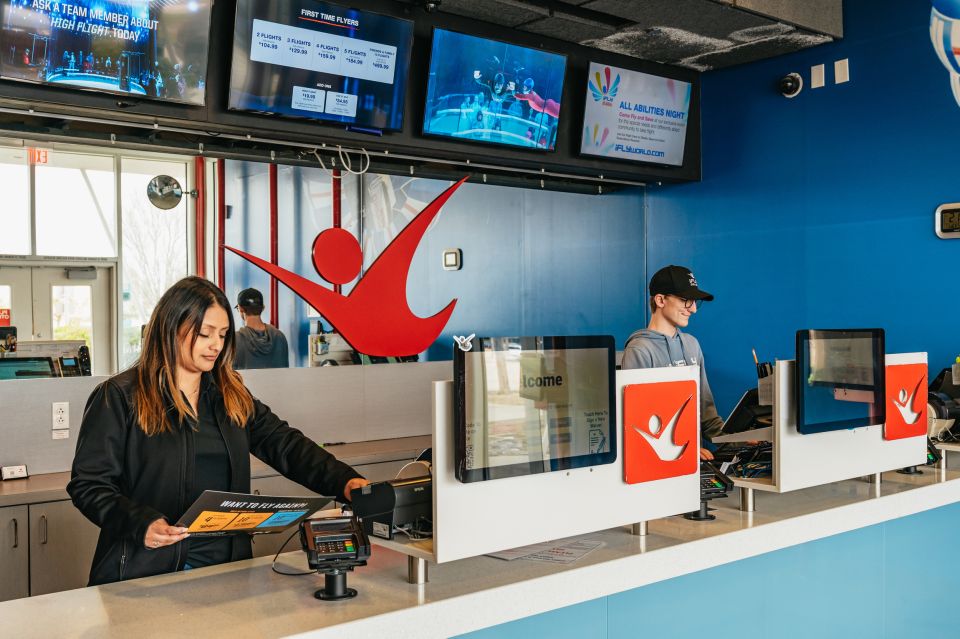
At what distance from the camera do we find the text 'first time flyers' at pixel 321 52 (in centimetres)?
384

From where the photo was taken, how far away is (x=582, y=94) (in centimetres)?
513

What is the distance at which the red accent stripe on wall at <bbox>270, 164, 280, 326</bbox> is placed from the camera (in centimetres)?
471

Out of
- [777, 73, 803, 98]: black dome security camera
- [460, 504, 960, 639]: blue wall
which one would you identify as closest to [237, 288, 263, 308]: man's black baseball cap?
[460, 504, 960, 639]: blue wall

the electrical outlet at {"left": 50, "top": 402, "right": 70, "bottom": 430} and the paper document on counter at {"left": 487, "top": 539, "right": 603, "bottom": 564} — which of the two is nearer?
the paper document on counter at {"left": 487, "top": 539, "right": 603, "bottom": 564}

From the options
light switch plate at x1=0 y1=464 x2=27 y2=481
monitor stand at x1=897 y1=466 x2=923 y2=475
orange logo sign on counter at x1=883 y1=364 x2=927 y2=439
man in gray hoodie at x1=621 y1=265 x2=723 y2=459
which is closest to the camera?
orange logo sign on counter at x1=883 y1=364 x2=927 y2=439

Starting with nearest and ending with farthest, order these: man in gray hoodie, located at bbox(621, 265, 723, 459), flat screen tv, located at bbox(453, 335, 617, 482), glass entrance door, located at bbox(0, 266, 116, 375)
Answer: flat screen tv, located at bbox(453, 335, 617, 482)
man in gray hoodie, located at bbox(621, 265, 723, 459)
glass entrance door, located at bbox(0, 266, 116, 375)

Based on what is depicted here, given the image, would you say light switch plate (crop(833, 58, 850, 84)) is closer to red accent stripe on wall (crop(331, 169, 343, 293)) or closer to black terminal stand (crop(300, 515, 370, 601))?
red accent stripe on wall (crop(331, 169, 343, 293))

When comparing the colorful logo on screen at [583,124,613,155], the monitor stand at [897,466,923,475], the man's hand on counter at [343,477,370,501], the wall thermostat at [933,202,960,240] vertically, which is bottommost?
the monitor stand at [897,466,923,475]

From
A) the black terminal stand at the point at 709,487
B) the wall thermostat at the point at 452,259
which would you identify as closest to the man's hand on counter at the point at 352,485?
the black terminal stand at the point at 709,487

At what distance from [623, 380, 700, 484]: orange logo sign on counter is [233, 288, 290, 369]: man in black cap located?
2.86m

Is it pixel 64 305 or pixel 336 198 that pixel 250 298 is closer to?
pixel 336 198

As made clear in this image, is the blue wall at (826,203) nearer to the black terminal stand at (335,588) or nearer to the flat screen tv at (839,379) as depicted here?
the flat screen tv at (839,379)

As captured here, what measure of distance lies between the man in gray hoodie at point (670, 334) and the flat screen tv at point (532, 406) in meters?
1.40

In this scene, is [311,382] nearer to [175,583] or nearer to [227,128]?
[227,128]
